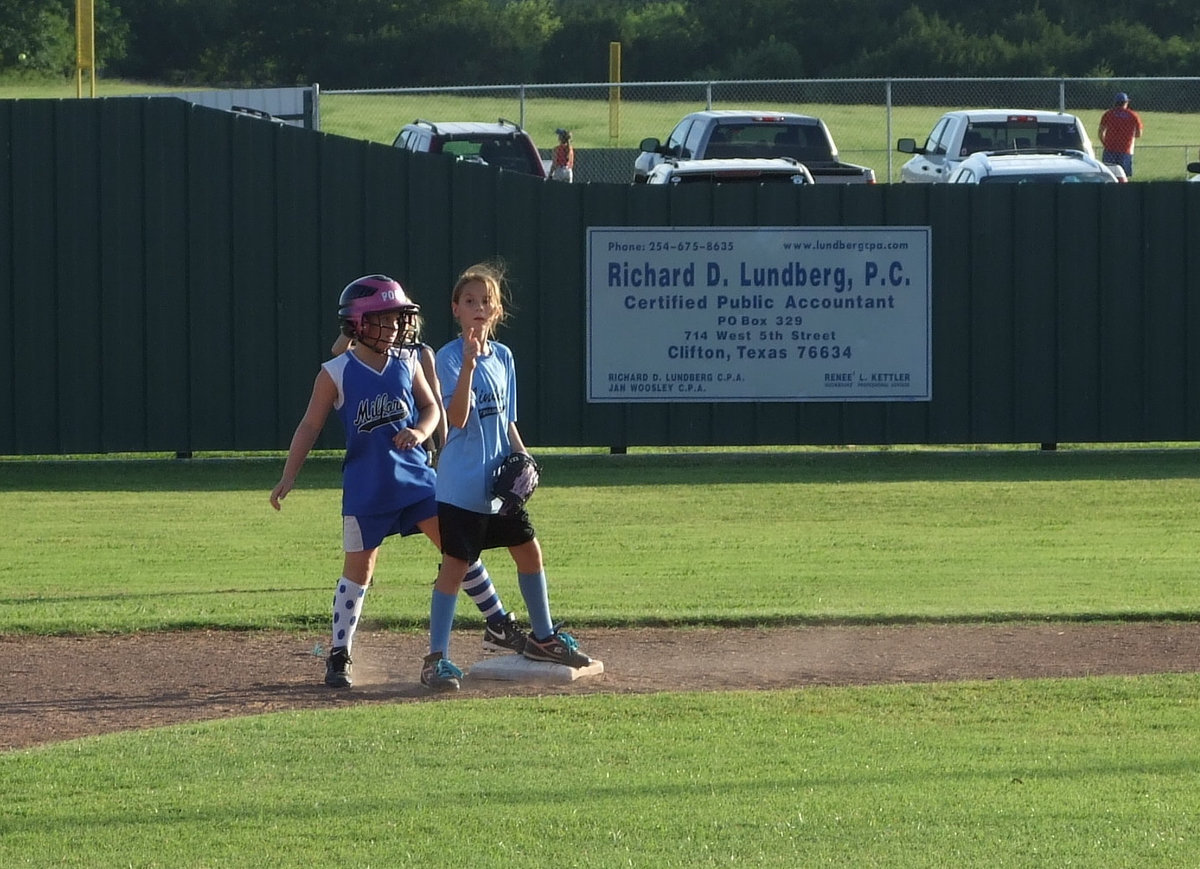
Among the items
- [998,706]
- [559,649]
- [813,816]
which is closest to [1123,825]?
[813,816]

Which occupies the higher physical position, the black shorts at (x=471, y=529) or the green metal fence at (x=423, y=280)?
the green metal fence at (x=423, y=280)

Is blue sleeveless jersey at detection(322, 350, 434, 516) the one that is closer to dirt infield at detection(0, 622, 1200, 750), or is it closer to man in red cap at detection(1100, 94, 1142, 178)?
dirt infield at detection(0, 622, 1200, 750)

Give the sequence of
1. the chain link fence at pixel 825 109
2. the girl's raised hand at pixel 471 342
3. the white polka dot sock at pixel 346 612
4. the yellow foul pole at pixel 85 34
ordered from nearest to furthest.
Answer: the girl's raised hand at pixel 471 342 < the white polka dot sock at pixel 346 612 < the yellow foul pole at pixel 85 34 < the chain link fence at pixel 825 109

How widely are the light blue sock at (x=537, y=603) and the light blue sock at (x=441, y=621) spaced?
1.16 feet

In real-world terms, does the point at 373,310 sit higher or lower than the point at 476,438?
higher

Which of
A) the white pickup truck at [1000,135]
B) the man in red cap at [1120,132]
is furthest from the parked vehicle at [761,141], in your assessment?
the man in red cap at [1120,132]

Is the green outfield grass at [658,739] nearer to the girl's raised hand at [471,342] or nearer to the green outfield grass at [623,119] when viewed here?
the girl's raised hand at [471,342]

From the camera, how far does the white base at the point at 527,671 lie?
809cm

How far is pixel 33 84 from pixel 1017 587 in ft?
160

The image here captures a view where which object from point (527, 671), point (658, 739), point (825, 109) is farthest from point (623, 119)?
point (658, 739)

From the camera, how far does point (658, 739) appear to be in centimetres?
679

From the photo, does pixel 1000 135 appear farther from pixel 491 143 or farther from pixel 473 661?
pixel 473 661

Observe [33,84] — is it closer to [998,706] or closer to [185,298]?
[185,298]

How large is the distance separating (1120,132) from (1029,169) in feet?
27.6
